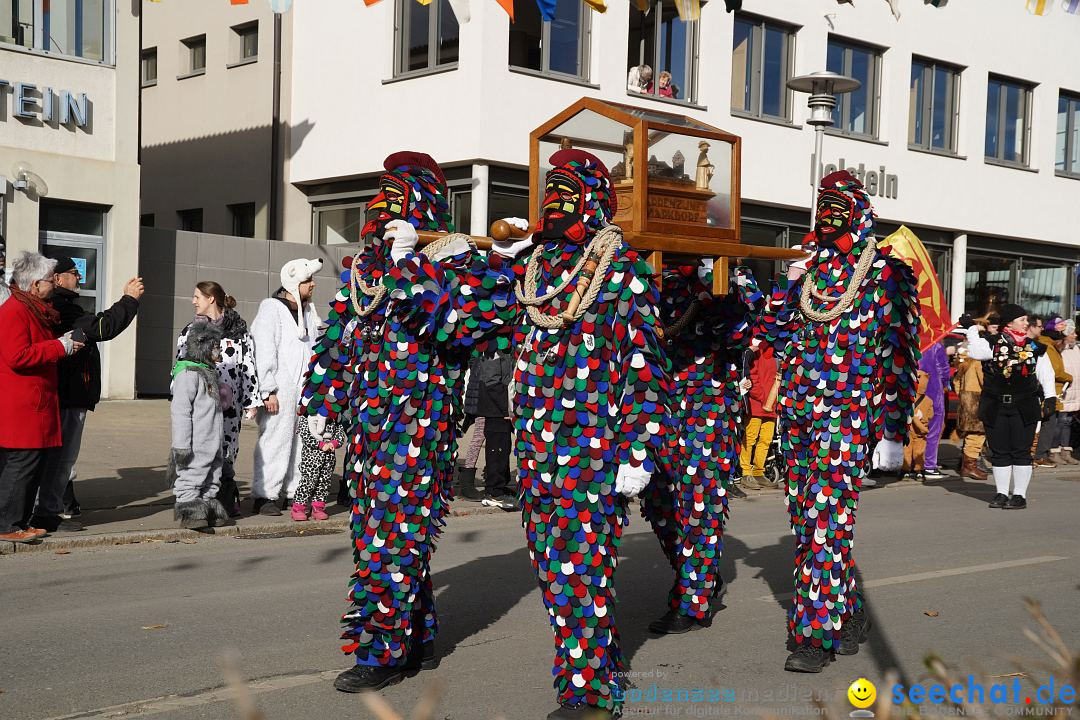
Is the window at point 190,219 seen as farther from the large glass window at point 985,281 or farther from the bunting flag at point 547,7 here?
the large glass window at point 985,281

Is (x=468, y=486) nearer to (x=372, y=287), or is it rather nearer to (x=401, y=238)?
(x=372, y=287)

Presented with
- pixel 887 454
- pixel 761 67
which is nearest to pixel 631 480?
pixel 887 454

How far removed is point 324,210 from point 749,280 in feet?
51.0

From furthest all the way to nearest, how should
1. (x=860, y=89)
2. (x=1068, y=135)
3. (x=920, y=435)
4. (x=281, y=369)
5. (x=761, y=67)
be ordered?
(x=1068, y=135)
(x=860, y=89)
(x=761, y=67)
(x=920, y=435)
(x=281, y=369)

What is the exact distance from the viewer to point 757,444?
42.0ft

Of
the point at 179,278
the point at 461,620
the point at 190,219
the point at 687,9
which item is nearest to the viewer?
the point at 461,620

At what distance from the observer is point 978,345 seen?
11930 mm

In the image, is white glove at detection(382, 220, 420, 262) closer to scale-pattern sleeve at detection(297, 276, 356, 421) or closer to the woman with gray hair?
scale-pattern sleeve at detection(297, 276, 356, 421)

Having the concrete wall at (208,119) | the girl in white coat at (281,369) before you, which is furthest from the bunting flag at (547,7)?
the concrete wall at (208,119)

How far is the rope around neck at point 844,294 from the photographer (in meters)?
5.40

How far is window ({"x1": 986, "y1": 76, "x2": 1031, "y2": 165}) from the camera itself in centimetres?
2553

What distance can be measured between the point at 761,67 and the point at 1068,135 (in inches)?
390

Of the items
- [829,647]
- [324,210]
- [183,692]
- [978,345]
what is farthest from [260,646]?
[324,210]

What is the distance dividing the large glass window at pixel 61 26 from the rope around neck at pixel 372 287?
1260cm
